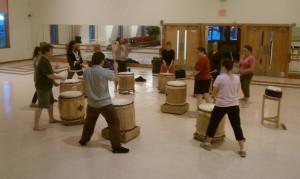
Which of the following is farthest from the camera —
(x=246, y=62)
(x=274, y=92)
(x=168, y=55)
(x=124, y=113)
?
(x=168, y=55)

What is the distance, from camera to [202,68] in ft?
23.0

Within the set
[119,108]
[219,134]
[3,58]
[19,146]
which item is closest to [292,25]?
[219,134]

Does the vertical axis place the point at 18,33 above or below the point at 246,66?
above

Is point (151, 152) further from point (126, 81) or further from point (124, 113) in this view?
point (126, 81)

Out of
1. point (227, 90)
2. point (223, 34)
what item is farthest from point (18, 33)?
point (227, 90)

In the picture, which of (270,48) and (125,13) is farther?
(125,13)

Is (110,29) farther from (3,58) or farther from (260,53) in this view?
(260,53)

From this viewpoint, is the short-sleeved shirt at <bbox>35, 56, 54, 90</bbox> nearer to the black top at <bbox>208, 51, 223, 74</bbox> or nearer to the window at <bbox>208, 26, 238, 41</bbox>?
the black top at <bbox>208, 51, 223, 74</bbox>

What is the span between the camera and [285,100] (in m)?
9.59

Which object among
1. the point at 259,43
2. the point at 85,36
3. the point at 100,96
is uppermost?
the point at 85,36

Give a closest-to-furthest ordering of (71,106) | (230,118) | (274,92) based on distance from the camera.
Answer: (230,118)
(71,106)
(274,92)

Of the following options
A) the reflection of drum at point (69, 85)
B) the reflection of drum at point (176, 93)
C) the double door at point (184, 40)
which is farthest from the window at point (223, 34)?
the reflection of drum at point (69, 85)

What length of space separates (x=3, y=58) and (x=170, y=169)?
14772 millimetres

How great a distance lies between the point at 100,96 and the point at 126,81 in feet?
15.0
